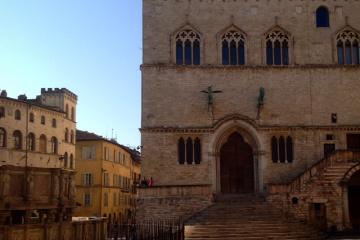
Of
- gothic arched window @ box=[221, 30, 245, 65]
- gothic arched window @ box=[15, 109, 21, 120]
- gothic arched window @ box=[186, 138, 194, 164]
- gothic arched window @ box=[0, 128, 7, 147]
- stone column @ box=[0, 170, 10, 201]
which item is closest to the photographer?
stone column @ box=[0, 170, 10, 201]

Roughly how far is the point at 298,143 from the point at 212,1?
35.5ft

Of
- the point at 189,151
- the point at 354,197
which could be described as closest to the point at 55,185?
the point at 189,151

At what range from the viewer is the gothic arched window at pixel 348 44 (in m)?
38.3

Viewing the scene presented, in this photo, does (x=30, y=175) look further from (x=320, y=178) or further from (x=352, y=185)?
(x=352, y=185)

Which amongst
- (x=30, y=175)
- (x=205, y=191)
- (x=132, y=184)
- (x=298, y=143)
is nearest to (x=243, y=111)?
(x=298, y=143)

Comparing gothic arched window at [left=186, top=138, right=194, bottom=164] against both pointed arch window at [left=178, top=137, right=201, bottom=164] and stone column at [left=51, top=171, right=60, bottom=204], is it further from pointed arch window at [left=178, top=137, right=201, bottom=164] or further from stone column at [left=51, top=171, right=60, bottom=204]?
stone column at [left=51, top=171, right=60, bottom=204]

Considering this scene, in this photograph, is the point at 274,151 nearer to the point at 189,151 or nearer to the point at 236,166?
the point at 236,166

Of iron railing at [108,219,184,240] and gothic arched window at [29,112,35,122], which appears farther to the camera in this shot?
gothic arched window at [29,112,35,122]

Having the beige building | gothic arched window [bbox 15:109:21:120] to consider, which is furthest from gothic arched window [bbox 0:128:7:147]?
gothic arched window [bbox 15:109:21:120]

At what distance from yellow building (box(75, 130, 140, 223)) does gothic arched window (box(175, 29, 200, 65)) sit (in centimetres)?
2585

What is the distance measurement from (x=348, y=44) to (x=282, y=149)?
27.2ft

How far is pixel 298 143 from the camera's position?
37.2m

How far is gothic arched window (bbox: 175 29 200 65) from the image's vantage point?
38031 millimetres

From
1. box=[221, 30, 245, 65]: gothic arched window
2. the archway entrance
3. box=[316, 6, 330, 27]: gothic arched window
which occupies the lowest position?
the archway entrance
